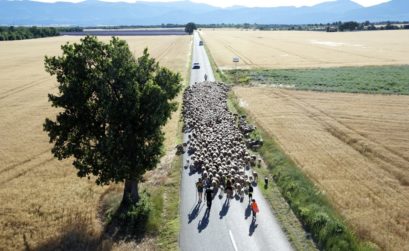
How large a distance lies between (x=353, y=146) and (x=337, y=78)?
52.6 metres

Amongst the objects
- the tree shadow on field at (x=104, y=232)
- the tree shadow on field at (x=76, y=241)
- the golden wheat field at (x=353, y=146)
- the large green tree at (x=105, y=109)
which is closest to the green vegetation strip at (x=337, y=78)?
the golden wheat field at (x=353, y=146)

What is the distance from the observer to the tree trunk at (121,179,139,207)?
3347cm

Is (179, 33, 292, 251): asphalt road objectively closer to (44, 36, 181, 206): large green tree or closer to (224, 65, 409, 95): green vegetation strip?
(44, 36, 181, 206): large green tree

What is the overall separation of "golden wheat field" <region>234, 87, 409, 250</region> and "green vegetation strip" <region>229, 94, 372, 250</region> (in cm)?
107

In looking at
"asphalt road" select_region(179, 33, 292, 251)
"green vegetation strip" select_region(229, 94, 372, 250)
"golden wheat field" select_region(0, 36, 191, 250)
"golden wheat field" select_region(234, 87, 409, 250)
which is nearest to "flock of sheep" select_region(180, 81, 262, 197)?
"asphalt road" select_region(179, 33, 292, 251)

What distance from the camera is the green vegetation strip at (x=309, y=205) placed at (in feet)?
91.7

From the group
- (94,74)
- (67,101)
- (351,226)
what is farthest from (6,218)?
(351,226)

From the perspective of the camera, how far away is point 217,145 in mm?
Result: 45875

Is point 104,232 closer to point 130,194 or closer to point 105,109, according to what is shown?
point 130,194

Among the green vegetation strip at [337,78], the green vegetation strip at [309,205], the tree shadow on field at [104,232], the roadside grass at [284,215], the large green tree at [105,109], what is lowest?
the tree shadow on field at [104,232]

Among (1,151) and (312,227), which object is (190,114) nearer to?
(1,151)

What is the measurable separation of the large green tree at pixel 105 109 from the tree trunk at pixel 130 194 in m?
1.74

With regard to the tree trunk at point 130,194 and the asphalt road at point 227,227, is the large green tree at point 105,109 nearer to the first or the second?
the tree trunk at point 130,194

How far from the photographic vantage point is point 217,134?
164 feet
